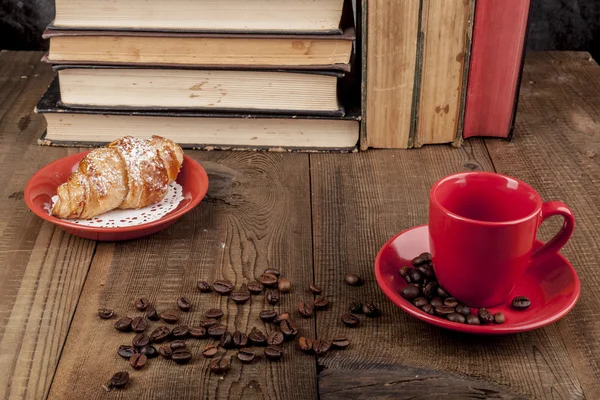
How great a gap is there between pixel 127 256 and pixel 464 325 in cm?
55

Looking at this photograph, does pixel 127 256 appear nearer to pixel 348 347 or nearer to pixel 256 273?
pixel 256 273

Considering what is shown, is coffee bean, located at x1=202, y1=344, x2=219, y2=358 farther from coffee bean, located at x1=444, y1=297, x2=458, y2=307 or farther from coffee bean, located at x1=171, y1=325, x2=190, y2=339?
coffee bean, located at x1=444, y1=297, x2=458, y2=307

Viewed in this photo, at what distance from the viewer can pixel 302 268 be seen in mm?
1252

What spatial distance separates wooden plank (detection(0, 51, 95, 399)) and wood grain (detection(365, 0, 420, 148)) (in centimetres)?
61

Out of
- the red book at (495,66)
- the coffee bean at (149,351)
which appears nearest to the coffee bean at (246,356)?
the coffee bean at (149,351)

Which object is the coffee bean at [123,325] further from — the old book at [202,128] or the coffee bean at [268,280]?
the old book at [202,128]

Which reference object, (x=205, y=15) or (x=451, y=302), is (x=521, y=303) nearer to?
(x=451, y=302)

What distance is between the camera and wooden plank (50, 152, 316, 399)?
1.02m

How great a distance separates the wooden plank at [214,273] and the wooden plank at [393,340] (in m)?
0.03

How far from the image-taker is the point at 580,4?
220 cm

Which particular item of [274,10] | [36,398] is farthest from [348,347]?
[274,10]

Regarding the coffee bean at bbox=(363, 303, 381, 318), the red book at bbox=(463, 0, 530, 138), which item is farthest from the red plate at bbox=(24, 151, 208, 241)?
the red book at bbox=(463, 0, 530, 138)

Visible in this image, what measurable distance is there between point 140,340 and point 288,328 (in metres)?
0.20

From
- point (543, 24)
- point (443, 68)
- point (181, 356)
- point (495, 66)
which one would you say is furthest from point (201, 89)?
point (543, 24)
